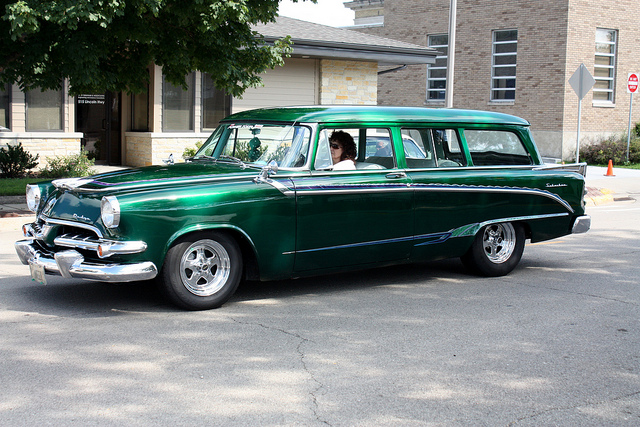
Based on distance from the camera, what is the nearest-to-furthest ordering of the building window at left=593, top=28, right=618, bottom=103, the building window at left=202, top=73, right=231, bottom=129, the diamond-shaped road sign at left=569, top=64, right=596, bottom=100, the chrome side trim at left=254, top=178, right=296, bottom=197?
the chrome side trim at left=254, top=178, right=296, bottom=197 < the diamond-shaped road sign at left=569, top=64, right=596, bottom=100 < the building window at left=202, top=73, right=231, bottom=129 < the building window at left=593, top=28, right=618, bottom=103

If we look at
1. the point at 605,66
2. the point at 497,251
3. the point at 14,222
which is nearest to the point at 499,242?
the point at 497,251

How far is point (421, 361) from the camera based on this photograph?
5.07 m

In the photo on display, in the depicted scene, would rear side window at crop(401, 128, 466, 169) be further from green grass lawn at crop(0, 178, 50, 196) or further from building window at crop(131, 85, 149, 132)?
building window at crop(131, 85, 149, 132)

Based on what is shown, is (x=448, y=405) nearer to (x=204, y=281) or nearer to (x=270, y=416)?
(x=270, y=416)

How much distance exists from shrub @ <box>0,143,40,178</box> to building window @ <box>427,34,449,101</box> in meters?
19.3

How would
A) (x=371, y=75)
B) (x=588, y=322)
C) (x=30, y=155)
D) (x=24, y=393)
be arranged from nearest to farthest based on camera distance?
(x=24, y=393), (x=588, y=322), (x=30, y=155), (x=371, y=75)

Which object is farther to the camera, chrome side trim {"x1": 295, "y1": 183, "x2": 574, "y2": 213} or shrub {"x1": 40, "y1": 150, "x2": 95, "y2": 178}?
shrub {"x1": 40, "y1": 150, "x2": 95, "y2": 178}

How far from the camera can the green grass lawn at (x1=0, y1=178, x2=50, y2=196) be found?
13562 millimetres

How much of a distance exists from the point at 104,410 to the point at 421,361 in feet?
6.98

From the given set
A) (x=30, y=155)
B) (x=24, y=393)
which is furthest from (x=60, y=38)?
(x=24, y=393)

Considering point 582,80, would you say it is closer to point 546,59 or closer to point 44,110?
point 546,59

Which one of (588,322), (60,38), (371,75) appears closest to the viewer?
(588,322)

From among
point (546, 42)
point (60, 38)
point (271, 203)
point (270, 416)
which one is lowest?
point (270, 416)

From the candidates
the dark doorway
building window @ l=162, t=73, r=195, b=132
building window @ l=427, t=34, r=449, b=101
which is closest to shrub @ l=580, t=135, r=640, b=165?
building window @ l=427, t=34, r=449, b=101
